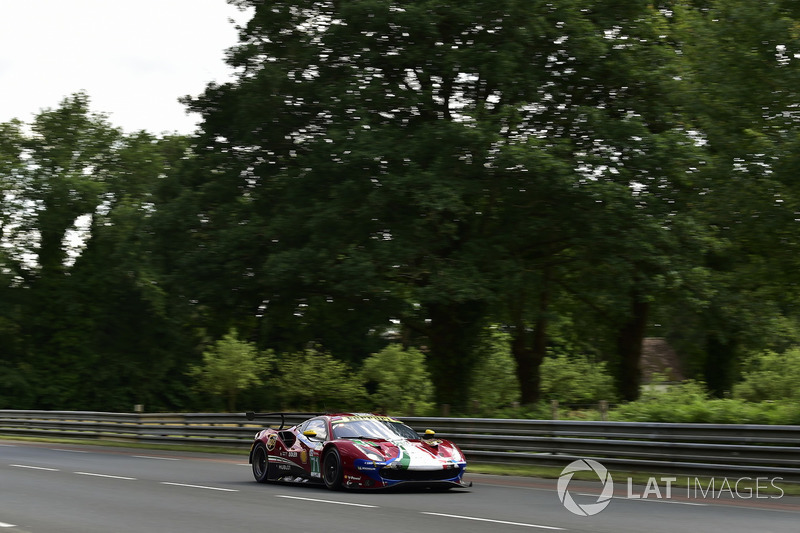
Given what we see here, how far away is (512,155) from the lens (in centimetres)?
2448

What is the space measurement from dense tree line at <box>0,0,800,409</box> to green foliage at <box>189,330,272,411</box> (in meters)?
26.6

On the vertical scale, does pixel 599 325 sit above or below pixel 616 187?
below

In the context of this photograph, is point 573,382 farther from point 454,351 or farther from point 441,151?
point 441,151

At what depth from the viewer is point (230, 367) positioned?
59.8 metres

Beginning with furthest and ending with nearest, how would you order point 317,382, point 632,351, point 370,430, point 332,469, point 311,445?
point 317,382
point 632,351
point 311,445
point 370,430
point 332,469

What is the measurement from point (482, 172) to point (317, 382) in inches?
1369

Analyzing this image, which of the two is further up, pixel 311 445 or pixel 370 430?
pixel 370 430

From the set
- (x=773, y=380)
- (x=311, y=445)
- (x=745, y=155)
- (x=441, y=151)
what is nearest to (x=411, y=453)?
(x=311, y=445)

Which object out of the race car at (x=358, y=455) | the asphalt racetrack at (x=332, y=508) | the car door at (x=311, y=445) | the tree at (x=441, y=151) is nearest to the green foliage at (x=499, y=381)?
the tree at (x=441, y=151)

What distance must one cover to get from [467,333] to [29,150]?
3587cm

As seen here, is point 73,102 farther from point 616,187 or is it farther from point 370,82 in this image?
point 616,187

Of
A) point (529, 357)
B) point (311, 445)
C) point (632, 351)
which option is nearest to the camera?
point (311, 445)

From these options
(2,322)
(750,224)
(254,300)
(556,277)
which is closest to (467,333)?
(556,277)

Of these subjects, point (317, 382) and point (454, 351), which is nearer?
point (454, 351)
